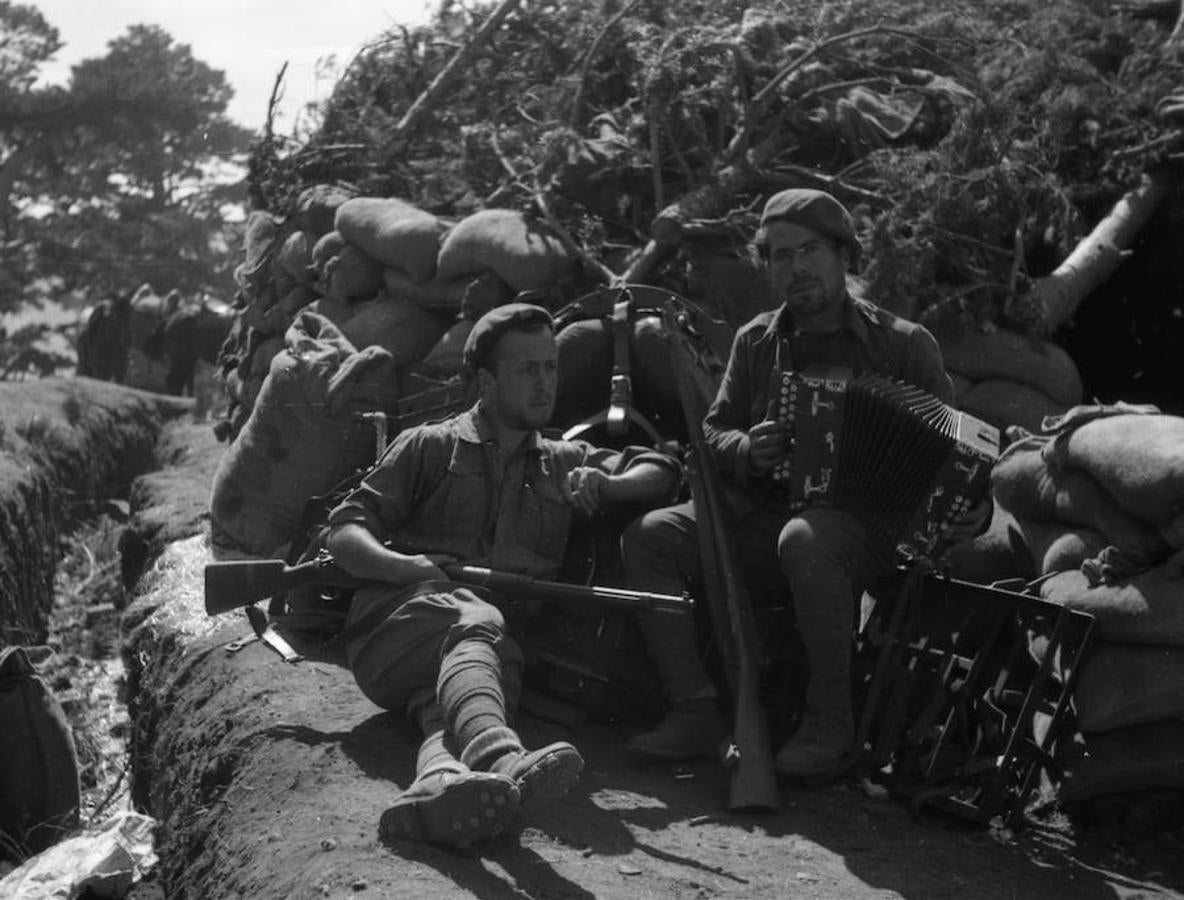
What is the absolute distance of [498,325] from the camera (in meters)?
6.00

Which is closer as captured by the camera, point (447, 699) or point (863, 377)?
point (447, 699)

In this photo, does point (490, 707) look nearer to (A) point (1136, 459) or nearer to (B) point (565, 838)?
(B) point (565, 838)

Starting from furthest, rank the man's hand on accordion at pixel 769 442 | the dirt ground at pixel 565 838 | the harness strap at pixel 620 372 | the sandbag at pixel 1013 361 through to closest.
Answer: the sandbag at pixel 1013 361 < the harness strap at pixel 620 372 < the man's hand on accordion at pixel 769 442 < the dirt ground at pixel 565 838

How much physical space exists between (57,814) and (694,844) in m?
3.48

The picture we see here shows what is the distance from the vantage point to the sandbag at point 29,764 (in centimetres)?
760

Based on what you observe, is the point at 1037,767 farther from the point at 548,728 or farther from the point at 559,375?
the point at 559,375

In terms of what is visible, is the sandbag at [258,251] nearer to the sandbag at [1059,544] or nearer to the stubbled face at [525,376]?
the stubbled face at [525,376]

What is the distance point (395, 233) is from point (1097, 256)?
329 centimetres

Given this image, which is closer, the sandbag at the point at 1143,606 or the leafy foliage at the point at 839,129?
the sandbag at the point at 1143,606

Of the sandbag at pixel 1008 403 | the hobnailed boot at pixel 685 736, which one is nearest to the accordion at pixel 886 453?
the hobnailed boot at pixel 685 736

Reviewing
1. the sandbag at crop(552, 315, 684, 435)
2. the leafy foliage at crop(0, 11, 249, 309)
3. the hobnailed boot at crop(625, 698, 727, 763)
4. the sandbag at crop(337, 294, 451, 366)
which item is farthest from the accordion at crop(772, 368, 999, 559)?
the leafy foliage at crop(0, 11, 249, 309)

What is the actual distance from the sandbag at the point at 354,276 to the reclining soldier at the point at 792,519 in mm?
3109

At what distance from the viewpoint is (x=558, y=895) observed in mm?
4730

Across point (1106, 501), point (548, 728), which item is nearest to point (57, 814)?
point (548, 728)
